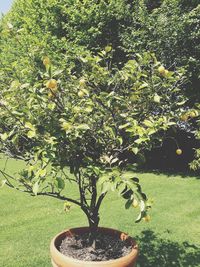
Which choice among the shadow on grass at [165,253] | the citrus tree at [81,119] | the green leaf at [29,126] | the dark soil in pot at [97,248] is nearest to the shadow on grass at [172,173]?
the shadow on grass at [165,253]

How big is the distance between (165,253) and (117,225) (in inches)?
53.7

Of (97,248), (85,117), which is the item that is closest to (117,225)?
(97,248)

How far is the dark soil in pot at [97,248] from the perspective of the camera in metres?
4.18

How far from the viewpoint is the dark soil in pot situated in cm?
418

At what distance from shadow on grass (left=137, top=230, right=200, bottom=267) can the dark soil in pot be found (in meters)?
1.10

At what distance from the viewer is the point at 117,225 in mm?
6922

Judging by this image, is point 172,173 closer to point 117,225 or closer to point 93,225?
point 117,225

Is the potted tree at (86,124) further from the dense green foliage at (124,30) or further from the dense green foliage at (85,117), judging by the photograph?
the dense green foliage at (124,30)

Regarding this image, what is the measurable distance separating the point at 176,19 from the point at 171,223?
20.1ft

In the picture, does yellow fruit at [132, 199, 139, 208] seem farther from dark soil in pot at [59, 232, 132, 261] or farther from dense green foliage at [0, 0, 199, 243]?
dark soil in pot at [59, 232, 132, 261]

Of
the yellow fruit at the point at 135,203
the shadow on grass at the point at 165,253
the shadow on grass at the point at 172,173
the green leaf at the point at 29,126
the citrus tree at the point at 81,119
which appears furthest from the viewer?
the shadow on grass at the point at 172,173

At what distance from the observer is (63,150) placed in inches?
145

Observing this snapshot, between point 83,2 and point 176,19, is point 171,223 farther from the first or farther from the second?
point 83,2

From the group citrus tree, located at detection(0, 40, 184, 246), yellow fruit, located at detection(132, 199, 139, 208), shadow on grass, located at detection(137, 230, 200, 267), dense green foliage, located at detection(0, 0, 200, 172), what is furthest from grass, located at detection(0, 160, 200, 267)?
dense green foliage, located at detection(0, 0, 200, 172)
